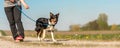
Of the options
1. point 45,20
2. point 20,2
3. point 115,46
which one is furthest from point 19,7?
point 115,46

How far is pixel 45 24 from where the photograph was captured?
20266 millimetres

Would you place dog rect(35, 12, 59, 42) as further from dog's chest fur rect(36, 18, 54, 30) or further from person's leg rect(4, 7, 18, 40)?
person's leg rect(4, 7, 18, 40)

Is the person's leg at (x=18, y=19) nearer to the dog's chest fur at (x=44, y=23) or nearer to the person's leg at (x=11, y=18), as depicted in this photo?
the person's leg at (x=11, y=18)

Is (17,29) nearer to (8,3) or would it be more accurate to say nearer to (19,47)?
(8,3)

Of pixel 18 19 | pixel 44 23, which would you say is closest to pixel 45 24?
pixel 44 23

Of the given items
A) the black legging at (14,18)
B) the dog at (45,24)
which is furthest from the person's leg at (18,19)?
the dog at (45,24)

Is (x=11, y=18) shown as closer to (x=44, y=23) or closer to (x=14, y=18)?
(x=14, y=18)

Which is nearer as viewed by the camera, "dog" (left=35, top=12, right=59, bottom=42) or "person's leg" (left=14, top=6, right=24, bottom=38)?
"person's leg" (left=14, top=6, right=24, bottom=38)

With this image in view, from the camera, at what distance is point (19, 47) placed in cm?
1670

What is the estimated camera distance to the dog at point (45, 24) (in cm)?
1953

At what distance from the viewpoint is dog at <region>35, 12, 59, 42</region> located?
19531 mm

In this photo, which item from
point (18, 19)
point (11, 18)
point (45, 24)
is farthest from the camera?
point (45, 24)

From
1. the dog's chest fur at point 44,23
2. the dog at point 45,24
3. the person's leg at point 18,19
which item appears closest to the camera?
the person's leg at point 18,19

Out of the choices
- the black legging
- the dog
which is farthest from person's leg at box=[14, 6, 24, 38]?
the dog
